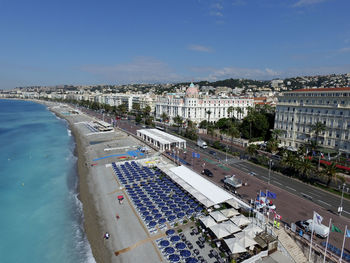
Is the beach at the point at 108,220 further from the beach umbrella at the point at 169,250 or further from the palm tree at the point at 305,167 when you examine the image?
the palm tree at the point at 305,167

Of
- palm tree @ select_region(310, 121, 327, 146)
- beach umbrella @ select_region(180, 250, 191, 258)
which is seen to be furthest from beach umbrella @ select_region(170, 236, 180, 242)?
palm tree @ select_region(310, 121, 327, 146)

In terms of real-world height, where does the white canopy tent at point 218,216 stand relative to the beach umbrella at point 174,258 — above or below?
above

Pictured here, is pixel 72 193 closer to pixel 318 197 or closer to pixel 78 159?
pixel 78 159

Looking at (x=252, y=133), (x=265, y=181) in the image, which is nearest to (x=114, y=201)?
(x=265, y=181)

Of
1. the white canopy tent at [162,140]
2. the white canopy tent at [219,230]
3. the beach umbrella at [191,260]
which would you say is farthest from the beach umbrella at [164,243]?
the white canopy tent at [162,140]

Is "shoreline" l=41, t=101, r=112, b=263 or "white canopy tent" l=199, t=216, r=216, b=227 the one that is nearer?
"shoreline" l=41, t=101, r=112, b=263

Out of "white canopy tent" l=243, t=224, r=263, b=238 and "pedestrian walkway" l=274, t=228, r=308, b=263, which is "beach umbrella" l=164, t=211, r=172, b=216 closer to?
"white canopy tent" l=243, t=224, r=263, b=238
